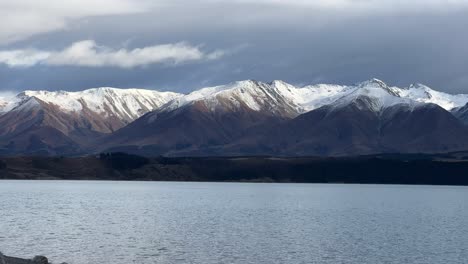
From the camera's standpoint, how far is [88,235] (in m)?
110

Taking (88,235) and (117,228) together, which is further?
(117,228)

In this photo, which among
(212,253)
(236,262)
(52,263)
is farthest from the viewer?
(212,253)

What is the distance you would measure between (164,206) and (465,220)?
6820cm

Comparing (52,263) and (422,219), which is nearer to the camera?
(52,263)

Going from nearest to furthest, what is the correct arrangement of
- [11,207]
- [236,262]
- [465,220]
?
[236,262] → [465,220] → [11,207]

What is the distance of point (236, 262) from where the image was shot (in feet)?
281

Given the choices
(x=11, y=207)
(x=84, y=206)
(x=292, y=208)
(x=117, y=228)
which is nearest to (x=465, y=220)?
(x=292, y=208)

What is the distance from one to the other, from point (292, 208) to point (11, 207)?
6379cm

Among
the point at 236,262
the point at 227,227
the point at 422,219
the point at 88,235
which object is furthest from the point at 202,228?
the point at 422,219

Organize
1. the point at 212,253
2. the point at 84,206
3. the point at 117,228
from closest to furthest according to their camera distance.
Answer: the point at 212,253, the point at 117,228, the point at 84,206

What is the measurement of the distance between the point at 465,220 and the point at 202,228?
194ft

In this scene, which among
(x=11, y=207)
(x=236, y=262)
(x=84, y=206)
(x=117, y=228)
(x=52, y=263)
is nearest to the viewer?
(x=52, y=263)

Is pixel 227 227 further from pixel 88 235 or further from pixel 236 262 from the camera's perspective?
pixel 236 262

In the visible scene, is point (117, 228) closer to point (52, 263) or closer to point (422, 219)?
point (52, 263)
